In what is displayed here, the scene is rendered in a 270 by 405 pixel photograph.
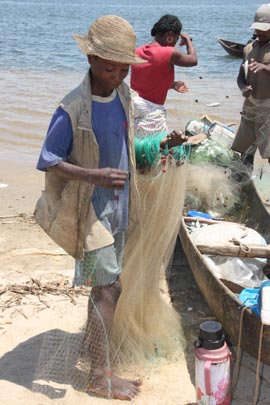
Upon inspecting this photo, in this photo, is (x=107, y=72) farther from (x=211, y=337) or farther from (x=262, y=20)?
(x=262, y=20)

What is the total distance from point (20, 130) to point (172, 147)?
6.99 meters

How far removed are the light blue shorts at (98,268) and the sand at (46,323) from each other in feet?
2.17

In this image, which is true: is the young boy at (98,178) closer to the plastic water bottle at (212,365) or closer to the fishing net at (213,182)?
the plastic water bottle at (212,365)

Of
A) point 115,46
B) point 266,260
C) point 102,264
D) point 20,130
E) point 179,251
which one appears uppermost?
point 115,46

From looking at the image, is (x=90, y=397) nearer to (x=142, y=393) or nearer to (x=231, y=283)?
(x=142, y=393)

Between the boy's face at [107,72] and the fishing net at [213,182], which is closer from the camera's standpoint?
the boy's face at [107,72]

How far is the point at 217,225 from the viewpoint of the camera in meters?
4.45

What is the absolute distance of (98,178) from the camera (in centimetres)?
Result: 282

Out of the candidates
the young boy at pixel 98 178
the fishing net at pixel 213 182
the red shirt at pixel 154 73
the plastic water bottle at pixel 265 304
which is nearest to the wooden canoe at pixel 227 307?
the plastic water bottle at pixel 265 304

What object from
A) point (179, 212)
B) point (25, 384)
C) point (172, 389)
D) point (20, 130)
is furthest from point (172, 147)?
point (20, 130)

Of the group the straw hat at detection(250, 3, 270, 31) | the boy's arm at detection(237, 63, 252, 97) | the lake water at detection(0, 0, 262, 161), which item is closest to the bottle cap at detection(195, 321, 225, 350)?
the boy's arm at detection(237, 63, 252, 97)

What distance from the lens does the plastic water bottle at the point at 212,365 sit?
2.97 meters

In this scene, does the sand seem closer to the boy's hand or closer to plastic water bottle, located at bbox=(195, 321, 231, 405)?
plastic water bottle, located at bbox=(195, 321, 231, 405)

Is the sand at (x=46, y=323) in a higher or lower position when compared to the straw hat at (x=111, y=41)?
lower
